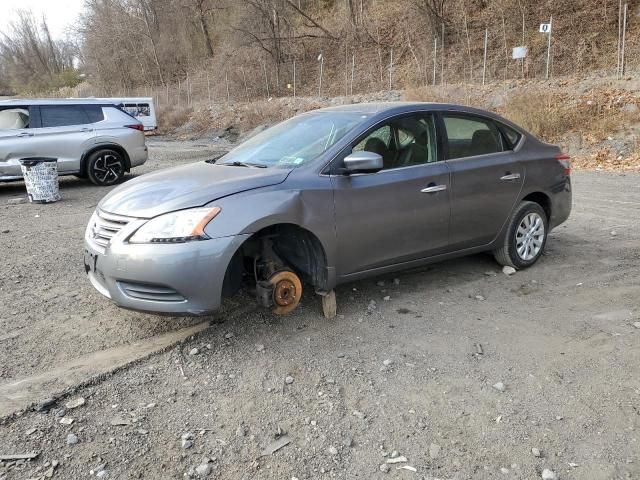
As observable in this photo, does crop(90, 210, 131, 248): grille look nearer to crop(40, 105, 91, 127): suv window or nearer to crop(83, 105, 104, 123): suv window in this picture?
crop(40, 105, 91, 127): suv window

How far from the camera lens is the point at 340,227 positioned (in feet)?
13.3

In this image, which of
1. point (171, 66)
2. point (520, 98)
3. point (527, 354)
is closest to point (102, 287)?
point (527, 354)

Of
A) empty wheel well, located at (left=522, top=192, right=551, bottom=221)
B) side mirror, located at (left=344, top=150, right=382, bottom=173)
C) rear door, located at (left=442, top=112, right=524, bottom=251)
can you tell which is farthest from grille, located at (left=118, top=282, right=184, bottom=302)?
empty wheel well, located at (left=522, top=192, right=551, bottom=221)

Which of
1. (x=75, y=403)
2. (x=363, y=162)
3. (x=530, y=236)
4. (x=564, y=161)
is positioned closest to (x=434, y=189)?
(x=363, y=162)

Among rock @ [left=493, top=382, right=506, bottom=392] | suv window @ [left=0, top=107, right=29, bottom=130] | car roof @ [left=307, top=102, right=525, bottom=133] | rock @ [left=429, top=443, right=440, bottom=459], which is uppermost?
suv window @ [left=0, top=107, right=29, bottom=130]

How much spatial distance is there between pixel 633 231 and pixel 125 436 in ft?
20.6

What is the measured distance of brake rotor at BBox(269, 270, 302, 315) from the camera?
3.88 m

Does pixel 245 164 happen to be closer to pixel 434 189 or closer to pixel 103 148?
pixel 434 189

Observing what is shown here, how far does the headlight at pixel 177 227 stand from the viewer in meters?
3.50

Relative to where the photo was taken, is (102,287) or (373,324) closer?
(102,287)

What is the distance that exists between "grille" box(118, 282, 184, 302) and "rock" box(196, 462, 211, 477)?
1185 mm

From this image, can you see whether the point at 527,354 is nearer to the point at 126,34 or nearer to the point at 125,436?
the point at 125,436

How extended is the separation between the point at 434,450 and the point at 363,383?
711mm

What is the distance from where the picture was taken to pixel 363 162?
156 inches
